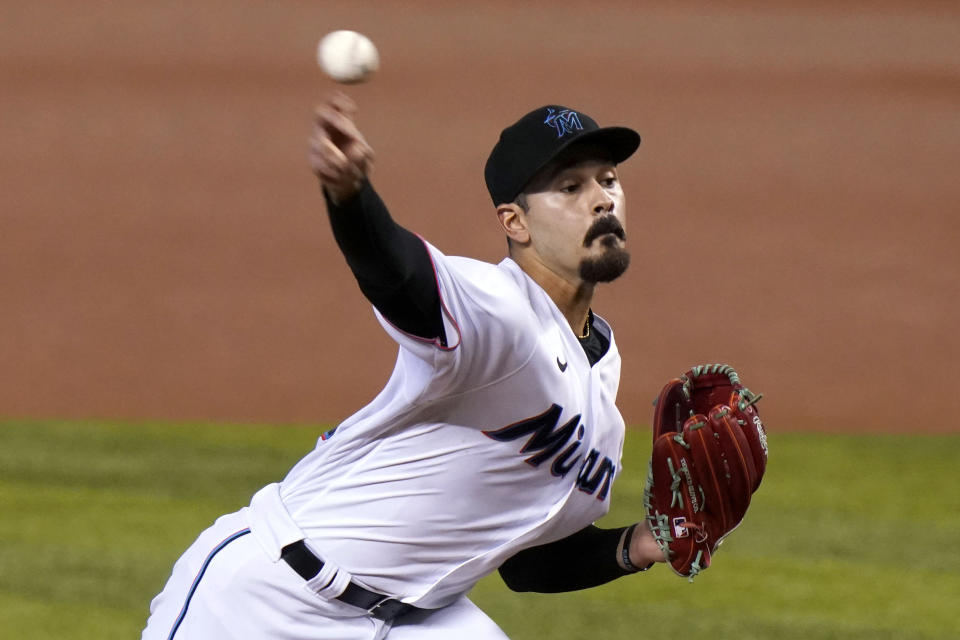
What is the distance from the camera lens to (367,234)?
2.04 meters

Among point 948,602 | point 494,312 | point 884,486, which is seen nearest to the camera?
point 494,312

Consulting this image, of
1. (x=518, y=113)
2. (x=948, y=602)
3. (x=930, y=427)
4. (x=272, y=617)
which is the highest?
(x=272, y=617)

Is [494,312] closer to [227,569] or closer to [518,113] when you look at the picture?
[227,569]

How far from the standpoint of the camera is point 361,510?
8.45ft

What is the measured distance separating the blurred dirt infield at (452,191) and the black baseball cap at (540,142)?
604 centimetres

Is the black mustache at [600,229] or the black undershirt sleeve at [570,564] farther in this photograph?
the black undershirt sleeve at [570,564]

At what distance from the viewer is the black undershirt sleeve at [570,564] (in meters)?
2.97

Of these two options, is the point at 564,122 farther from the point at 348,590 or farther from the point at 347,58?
the point at 348,590

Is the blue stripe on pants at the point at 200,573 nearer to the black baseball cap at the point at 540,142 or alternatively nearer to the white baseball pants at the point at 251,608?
the white baseball pants at the point at 251,608

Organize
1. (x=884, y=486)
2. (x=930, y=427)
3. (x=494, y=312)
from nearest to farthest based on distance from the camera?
(x=494, y=312)
(x=884, y=486)
(x=930, y=427)

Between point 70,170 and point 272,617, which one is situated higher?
point 272,617

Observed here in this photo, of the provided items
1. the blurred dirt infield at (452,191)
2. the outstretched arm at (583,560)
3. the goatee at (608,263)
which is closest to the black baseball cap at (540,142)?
the goatee at (608,263)

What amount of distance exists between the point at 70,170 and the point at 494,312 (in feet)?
24.5

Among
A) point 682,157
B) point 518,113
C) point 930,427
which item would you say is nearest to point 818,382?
point 930,427
